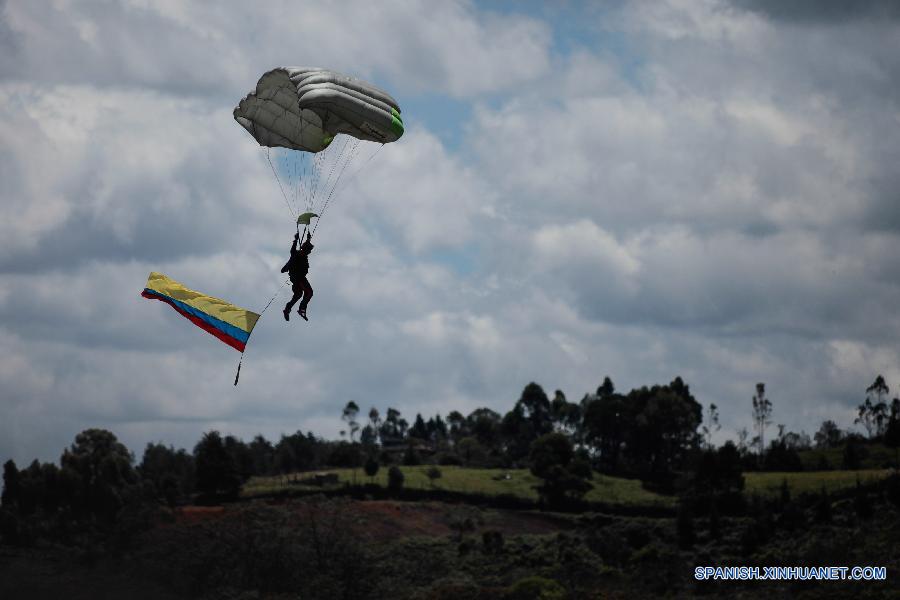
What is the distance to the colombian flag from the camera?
43219 millimetres

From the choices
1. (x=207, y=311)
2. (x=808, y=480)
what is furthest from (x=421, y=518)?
(x=207, y=311)

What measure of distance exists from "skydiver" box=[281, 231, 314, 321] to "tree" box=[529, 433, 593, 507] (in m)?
76.5

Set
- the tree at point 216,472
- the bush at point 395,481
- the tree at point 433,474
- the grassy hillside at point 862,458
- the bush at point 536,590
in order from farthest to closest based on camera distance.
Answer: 1. the grassy hillside at point 862,458
2. the tree at point 433,474
3. the bush at point 395,481
4. the tree at point 216,472
5. the bush at point 536,590

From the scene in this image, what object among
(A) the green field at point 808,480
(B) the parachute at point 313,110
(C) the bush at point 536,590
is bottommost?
(C) the bush at point 536,590

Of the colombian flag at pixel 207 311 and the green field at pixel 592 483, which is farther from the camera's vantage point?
the green field at pixel 592 483

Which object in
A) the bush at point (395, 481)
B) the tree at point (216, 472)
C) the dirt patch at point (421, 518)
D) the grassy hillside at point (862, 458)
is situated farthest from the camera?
the grassy hillside at point (862, 458)

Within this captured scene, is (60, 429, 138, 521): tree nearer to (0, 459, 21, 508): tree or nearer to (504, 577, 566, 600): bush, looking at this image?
(0, 459, 21, 508): tree

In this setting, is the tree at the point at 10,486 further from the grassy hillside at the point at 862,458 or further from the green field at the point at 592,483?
the grassy hillside at the point at 862,458

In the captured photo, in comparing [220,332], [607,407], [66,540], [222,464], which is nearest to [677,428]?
[607,407]

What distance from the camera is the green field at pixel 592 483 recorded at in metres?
111

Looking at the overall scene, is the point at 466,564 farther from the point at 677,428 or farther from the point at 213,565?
the point at 677,428

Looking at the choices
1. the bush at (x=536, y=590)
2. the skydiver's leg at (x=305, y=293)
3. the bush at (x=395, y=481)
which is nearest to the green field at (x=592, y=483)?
the bush at (x=395, y=481)

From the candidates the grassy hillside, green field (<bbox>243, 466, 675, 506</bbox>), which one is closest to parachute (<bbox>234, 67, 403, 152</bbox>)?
green field (<bbox>243, 466, 675, 506</bbox>)

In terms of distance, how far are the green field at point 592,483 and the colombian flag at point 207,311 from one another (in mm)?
64362
